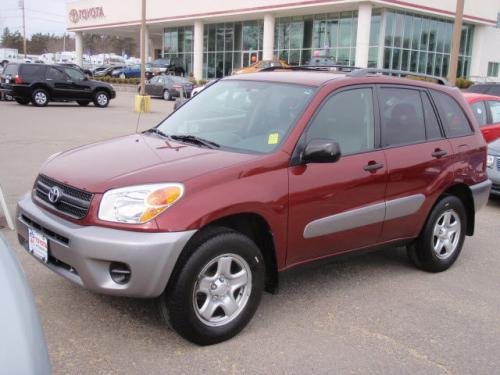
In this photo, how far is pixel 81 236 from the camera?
11.0 feet

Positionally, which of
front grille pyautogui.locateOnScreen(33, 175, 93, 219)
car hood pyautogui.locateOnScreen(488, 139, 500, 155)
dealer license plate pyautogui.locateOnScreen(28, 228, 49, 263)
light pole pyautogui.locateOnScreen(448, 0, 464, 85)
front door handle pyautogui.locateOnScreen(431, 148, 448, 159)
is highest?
light pole pyautogui.locateOnScreen(448, 0, 464, 85)

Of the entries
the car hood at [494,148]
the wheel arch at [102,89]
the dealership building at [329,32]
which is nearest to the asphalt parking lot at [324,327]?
the car hood at [494,148]

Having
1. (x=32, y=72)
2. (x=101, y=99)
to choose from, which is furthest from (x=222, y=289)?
(x=101, y=99)

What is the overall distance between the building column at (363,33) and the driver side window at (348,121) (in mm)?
29077

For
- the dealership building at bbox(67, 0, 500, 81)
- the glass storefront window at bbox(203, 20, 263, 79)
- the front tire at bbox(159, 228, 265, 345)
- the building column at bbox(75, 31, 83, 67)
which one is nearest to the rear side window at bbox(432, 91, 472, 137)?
the front tire at bbox(159, 228, 265, 345)

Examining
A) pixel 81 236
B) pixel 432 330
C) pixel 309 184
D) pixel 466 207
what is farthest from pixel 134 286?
pixel 466 207

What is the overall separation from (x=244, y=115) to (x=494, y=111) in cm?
743

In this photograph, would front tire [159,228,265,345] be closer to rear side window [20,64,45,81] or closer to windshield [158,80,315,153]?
windshield [158,80,315,153]

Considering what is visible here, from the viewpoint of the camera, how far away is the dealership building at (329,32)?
34688mm

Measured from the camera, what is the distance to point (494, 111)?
10.3 metres

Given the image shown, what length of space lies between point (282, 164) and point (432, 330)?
64.4 inches

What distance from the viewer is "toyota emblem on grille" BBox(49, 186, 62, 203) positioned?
12.0ft

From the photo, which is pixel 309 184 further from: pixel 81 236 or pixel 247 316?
pixel 81 236

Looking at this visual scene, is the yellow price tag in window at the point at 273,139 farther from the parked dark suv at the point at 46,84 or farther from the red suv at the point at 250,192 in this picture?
the parked dark suv at the point at 46,84
